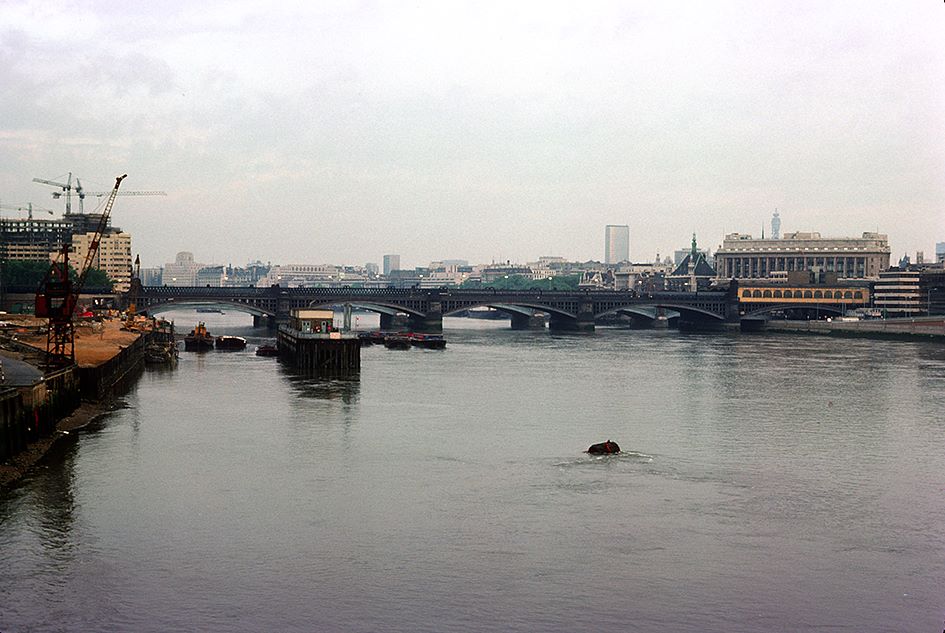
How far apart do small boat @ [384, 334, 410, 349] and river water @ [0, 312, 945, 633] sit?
5128 centimetres

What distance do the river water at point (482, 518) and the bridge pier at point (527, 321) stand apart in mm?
107776

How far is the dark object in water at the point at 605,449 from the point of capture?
4797 centimetres

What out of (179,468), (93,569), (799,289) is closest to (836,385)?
(179,468)

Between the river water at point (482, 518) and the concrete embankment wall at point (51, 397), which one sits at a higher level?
the concrete embankment wall at point (51, 397)

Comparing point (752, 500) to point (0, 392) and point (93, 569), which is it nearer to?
point (93, 569)

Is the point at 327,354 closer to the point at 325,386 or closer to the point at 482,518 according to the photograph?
the point at 325,386

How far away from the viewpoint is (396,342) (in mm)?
121000

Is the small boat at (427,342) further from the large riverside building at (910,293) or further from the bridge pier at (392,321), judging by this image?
the large riverside building at (910,293)

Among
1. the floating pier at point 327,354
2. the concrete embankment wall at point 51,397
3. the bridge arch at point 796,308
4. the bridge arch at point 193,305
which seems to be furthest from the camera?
the bridge arch at point 796,308

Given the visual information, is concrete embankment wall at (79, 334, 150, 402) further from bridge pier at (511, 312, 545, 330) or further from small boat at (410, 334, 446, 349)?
bridge pier at (511, 312, 545, 330)

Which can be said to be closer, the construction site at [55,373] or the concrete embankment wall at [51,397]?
the concrete embankment wall at [51,397]

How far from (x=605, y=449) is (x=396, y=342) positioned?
243ft

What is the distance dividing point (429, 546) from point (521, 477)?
1019 cm

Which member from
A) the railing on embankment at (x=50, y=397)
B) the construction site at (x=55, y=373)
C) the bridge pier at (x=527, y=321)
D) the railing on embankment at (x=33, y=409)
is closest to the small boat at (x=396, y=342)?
the construction site at (x=55, y=373)
